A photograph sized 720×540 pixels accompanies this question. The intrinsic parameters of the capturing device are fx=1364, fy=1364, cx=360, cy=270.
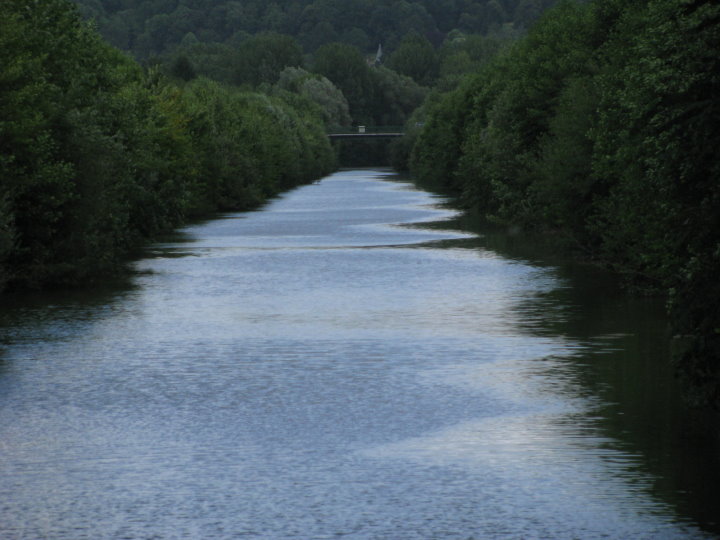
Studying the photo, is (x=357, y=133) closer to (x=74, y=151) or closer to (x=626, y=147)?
(x=74, y=151)

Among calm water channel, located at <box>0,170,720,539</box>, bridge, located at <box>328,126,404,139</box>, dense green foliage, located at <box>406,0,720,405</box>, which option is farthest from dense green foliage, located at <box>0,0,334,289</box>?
bridge, located at <box>328,126,404,139</box>

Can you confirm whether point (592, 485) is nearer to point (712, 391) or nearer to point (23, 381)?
point (712, 391)

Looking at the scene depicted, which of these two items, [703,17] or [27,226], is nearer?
[703,17]

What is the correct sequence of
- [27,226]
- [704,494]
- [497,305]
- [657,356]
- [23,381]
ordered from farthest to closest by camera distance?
[27,226], [497,305], [657,356], [23,381], [704,494]

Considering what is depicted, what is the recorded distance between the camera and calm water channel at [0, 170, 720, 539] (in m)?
12.0

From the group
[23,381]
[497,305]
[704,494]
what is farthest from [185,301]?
[704,494]

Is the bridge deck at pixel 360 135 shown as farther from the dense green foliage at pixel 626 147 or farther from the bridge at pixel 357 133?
the dense green foliage at pixel 626 147

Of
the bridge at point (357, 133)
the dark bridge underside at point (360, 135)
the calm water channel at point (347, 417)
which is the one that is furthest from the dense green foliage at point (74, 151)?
the bridge at point (357, 133)

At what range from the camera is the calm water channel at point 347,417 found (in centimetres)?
1202

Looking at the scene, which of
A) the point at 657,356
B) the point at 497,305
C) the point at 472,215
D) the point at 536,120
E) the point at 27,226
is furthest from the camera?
the point at 472,215

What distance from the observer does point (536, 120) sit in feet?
183

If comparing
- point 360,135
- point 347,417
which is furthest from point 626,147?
point 360,135

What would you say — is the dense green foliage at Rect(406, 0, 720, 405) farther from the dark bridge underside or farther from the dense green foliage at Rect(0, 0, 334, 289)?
the dark bridge underside

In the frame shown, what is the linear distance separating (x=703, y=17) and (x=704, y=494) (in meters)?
5.89
